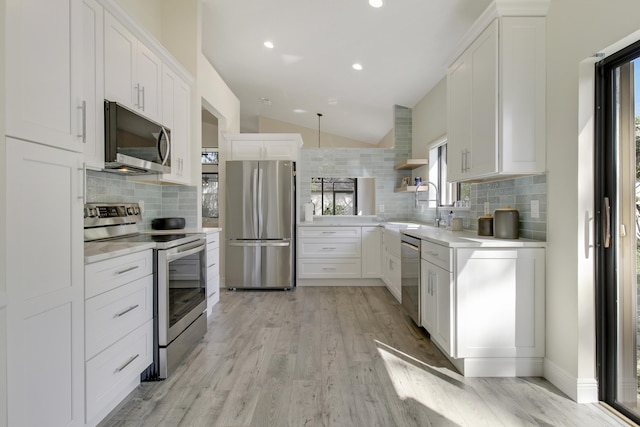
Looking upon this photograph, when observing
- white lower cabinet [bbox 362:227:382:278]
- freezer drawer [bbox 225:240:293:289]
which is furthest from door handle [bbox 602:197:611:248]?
freezer drawer [bbox 225:240:293:289]

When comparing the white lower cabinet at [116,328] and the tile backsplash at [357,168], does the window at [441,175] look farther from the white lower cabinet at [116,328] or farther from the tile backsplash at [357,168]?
the white lower cabinet at [116,328]

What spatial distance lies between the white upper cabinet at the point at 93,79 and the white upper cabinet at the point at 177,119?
73 cm

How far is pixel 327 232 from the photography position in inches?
179

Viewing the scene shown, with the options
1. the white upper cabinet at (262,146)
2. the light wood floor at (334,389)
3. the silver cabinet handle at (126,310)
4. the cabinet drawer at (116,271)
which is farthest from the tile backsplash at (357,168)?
the silver cabinet handle at (126,310)

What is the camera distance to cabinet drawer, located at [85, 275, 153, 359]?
4.94ft

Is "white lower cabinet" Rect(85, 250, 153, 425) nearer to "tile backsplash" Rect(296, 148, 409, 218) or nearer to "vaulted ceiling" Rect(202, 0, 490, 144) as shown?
"vaulted ceiling" Rect(202, 0, 490, 144)

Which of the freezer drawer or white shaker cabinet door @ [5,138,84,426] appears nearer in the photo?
white shaker cabinet door @ [5,138,84,426]

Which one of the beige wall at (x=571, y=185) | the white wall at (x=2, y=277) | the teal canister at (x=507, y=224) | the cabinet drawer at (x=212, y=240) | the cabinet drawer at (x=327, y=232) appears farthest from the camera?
the cabinet drawer at (x=327, y=232)

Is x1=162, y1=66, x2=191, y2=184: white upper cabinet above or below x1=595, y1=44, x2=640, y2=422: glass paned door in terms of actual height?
above

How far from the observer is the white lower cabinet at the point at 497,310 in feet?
6.82

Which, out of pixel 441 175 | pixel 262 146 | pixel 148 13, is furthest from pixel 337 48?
pixel 441 175

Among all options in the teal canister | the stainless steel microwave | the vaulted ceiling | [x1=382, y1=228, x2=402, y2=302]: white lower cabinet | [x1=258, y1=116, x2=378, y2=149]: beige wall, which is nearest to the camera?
the stainless steel microwave

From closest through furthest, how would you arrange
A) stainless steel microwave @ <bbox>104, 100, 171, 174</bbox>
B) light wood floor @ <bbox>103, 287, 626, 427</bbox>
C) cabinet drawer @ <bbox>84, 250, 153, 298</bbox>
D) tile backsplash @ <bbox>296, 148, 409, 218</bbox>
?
cabinet drawer @ <bbox>84, 250, 153, 298</bbox> → light wood floor @ <bbox>103, 287, 626, 427</bbox> → stainless steel microwave @ <bbox>104, 100, 171, 174</bbox> → tile backsplash @ <bbox>296, 148, 409, 218</bbox>

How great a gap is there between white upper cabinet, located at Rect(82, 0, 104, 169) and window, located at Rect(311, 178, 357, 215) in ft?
11.4
